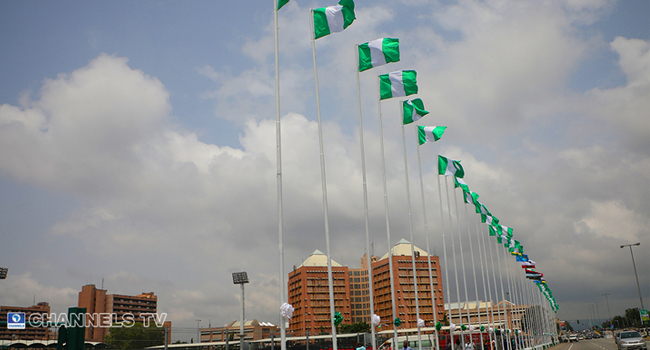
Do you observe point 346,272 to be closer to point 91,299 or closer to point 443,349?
point 91,299

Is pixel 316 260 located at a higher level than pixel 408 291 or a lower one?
higher

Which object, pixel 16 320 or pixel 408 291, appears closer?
pixel 16 320

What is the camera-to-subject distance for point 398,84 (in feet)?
86.6

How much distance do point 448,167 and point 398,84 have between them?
1049cm

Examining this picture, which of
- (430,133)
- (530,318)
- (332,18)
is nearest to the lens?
(332,18)

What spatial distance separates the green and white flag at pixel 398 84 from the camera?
26.2 m

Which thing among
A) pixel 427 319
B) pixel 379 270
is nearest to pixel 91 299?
pixel 379 270

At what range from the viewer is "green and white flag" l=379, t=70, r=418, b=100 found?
26188 mm

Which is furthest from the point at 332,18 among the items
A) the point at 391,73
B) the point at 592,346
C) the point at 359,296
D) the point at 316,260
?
the point at 359,296

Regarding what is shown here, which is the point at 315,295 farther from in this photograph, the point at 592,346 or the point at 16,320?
the point at 16,320

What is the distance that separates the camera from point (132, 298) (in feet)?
655

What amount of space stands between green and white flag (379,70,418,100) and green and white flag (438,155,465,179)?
380 inches

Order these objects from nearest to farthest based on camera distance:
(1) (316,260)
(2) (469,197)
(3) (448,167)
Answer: (3) (448,167)
(2) (469,197)
(1) (316,260)

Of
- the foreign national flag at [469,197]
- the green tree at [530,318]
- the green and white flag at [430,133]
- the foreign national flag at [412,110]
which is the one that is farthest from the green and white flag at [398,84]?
the green tree at [530,318]
